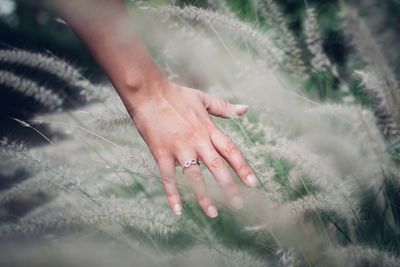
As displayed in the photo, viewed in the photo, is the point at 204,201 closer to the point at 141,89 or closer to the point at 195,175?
the point at 195,175

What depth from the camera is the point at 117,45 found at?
30.5 inches

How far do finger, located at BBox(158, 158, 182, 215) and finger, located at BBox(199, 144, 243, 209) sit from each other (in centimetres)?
6

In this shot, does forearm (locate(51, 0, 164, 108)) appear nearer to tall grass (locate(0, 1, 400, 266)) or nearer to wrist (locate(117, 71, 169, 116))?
wrist (locate(117, 71, 169, 116))

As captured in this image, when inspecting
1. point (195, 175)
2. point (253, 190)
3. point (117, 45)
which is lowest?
point (253, 190)

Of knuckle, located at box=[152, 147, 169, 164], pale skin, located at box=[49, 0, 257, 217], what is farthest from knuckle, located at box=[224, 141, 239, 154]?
knuckle, located at box=[152, 147, 169, 164]

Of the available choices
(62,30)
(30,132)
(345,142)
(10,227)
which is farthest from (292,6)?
(30,132)

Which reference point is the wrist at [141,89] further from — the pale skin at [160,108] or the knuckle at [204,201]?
the knuckle at [204,201]

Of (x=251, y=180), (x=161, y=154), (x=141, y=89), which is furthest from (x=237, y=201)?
(x=141, y=89)

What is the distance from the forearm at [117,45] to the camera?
2.53ft

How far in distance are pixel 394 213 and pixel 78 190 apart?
2.26 ft

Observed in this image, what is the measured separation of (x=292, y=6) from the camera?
55.4 inches

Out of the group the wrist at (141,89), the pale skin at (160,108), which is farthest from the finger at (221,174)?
the wrist at (141,89)

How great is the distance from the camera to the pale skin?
735 millimetres

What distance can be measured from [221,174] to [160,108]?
17cm
